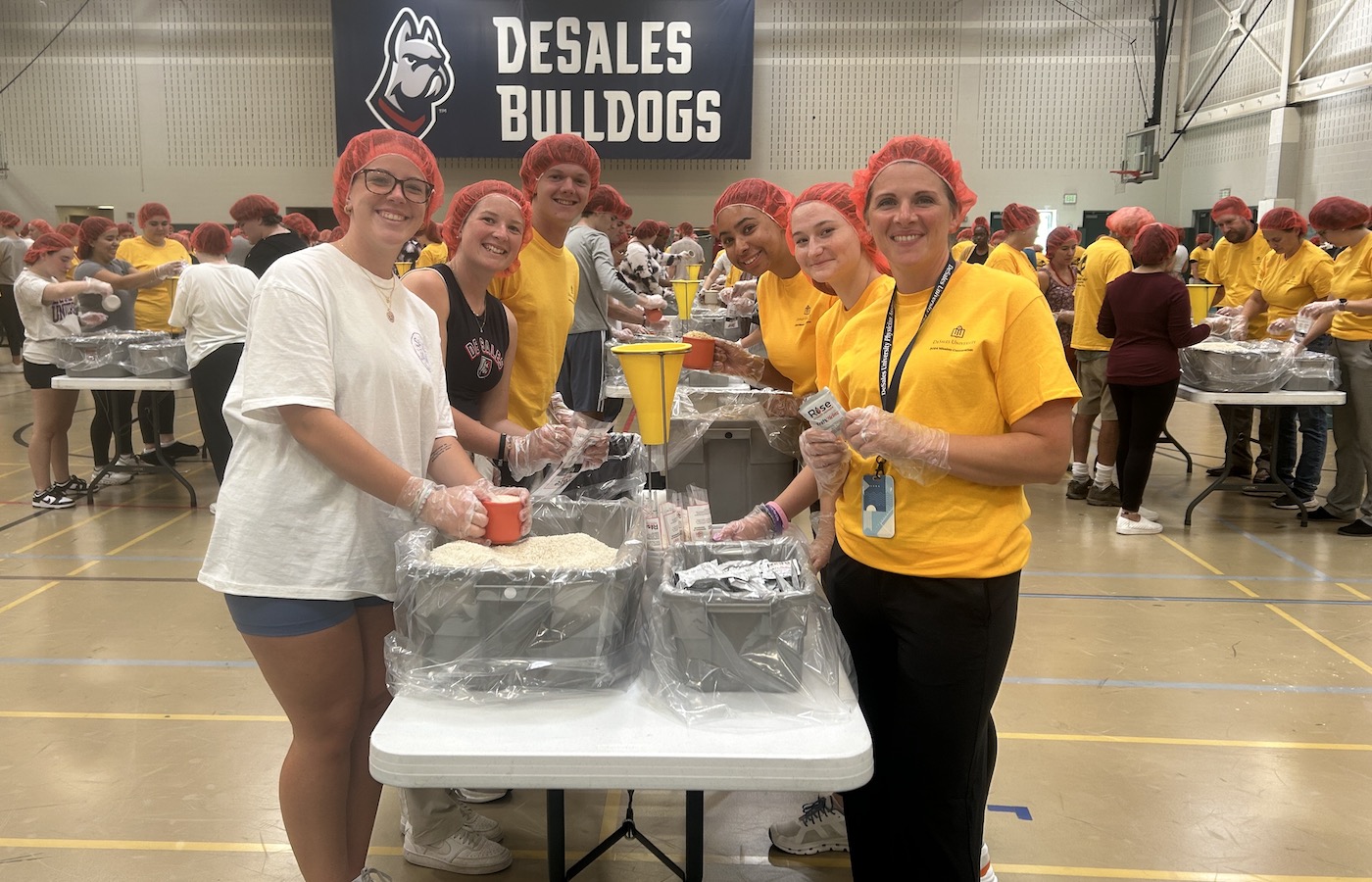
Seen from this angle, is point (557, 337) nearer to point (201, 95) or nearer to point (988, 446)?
point (988, 446)

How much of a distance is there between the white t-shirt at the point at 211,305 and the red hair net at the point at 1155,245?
4.43 metres

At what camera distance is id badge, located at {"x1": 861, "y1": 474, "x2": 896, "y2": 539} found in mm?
1637

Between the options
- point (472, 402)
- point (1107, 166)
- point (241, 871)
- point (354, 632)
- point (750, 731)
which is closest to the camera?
point (750, 731)

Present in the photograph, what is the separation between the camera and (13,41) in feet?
46.9

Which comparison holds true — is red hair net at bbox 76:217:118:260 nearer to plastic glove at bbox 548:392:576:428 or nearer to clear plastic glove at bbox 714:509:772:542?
plastic glove at bbox 548:392:576:428

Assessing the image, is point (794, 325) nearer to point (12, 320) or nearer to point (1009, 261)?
point (1009, 261)

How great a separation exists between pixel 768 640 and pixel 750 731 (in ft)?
0.42

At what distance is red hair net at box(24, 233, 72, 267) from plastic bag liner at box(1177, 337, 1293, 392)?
22.0 feet

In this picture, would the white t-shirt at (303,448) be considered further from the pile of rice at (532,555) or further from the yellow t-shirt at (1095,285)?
the yellow t-shirt at (1095,285)

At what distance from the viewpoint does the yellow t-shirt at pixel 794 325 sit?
275 cm

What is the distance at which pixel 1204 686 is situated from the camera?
347 centimetres

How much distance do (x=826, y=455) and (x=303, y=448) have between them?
90 centimetres

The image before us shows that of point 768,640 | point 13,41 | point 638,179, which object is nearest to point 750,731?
point 768,640

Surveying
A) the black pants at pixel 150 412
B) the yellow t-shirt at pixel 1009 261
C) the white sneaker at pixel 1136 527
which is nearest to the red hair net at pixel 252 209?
the black pants at pixel 150 412
